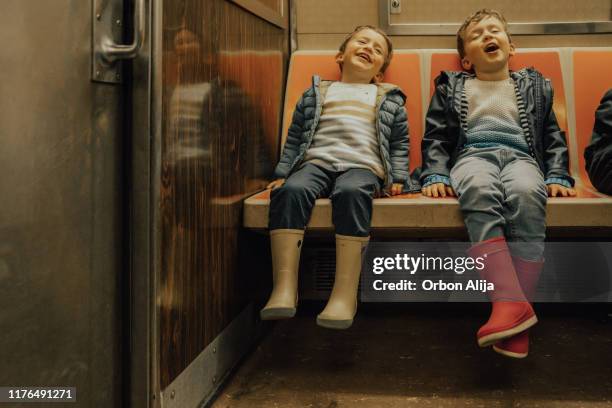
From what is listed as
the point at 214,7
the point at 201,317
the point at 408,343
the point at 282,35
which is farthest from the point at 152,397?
the point at 282,35

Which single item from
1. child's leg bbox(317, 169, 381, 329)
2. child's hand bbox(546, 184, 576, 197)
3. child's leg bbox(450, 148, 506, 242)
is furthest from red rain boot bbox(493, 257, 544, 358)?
child's leg bbox(317, 169, 381, 329)

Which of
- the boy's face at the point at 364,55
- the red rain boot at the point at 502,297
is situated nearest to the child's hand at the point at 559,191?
the red rain boot at the point at 502,297

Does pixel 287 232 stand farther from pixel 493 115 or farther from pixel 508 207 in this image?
pixel 493 115

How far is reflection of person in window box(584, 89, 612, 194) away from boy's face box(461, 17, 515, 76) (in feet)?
Result: 1.30

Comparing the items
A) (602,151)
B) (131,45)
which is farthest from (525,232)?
(131,45)

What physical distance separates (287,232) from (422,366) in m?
0.63

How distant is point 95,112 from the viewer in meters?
1.13

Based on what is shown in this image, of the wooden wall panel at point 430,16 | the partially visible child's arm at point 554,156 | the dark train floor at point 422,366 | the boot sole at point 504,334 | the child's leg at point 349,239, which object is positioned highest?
the wooden wall panel at point 430,16

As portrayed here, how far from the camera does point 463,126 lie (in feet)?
6.63

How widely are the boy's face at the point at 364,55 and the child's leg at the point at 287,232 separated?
0.65m

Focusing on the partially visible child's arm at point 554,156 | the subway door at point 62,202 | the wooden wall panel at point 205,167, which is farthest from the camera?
the partially visible child's arm at point 554,156

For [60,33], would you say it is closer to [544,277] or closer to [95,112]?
[95,112]

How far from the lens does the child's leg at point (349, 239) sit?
1573mm

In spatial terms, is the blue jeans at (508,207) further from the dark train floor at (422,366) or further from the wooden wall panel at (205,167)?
the wooden wall panel at (205,167)
